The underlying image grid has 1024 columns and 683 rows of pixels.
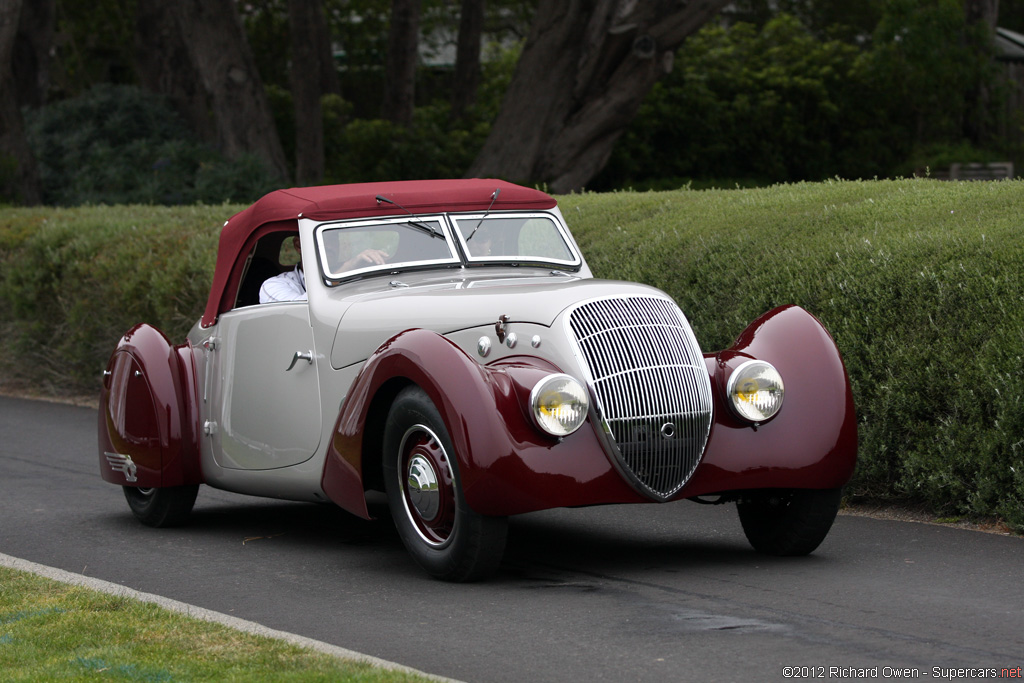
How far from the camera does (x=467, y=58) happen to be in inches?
1117

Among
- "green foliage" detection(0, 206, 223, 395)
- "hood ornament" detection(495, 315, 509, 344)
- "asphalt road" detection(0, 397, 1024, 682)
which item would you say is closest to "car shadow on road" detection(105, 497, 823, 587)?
"asphalt road" detection(0, 397, 1024, 682)

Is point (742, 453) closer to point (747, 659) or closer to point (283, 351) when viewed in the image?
point (747, 659)

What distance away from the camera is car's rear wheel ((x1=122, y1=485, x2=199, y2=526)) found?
7961 mm

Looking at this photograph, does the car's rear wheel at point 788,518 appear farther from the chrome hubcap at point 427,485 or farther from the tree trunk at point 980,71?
the tree trunk at point 980,71

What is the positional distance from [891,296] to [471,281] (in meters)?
2.67

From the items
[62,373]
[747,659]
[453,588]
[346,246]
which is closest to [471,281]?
[346,246]

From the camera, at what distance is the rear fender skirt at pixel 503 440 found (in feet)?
18.9

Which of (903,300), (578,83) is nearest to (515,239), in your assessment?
(903,300)


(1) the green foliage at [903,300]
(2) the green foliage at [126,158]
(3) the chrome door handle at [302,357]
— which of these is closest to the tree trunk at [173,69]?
(2) the green foliage at [126,158]

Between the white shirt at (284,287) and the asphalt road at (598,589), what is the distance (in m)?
1.37

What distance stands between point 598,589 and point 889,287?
3.12m

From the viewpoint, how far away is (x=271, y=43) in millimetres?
41688

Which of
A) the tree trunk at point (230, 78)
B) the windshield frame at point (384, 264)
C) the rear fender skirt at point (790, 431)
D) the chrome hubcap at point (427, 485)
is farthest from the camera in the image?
the tree trunk at point (230, 78)

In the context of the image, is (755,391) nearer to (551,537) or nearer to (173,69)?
(551,537)
